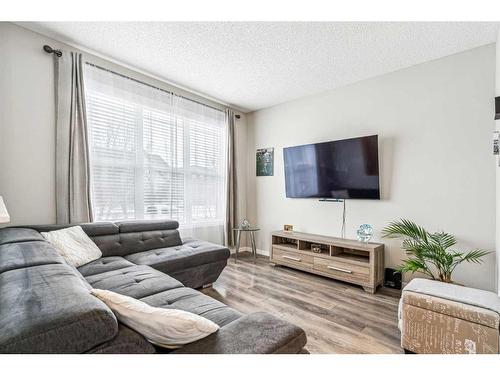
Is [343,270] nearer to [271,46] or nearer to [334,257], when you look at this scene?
[334,257]

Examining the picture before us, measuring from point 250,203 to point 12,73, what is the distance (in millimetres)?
3432

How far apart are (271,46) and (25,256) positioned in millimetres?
2516

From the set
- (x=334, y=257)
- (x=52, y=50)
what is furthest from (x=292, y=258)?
(x=52, y=50)

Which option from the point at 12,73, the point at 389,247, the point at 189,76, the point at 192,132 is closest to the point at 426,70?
the point at 389,247

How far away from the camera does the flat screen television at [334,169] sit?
9.63 feet

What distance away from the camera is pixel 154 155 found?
3.21m

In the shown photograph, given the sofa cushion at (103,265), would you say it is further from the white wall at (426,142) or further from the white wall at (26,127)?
the white wall at (426,142)

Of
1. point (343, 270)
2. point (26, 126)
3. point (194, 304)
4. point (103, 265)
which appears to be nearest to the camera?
point (194, 304)

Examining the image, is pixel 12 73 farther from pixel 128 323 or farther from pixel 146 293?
pixel 128 323

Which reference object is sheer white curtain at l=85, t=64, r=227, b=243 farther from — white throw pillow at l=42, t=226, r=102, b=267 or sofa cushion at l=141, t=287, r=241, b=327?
sofa cushion at l=141, t=287, r=241, b=327

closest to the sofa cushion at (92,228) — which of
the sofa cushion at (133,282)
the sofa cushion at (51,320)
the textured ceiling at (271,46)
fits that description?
the sofa cushion at (133,282)

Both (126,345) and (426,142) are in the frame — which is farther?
(426,142)

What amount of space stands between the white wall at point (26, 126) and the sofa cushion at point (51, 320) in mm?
1861
